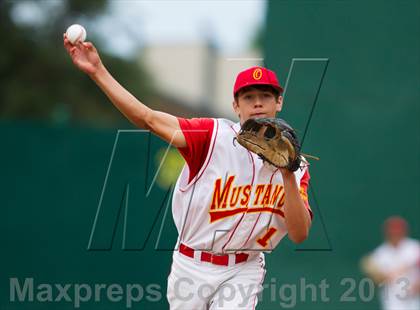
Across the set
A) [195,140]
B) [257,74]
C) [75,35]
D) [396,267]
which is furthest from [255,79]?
[396,267]

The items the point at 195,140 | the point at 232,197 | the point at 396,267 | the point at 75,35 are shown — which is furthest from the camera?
the point at 396,267

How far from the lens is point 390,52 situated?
7902mm

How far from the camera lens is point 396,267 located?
9.06m

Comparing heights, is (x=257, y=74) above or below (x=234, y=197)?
above

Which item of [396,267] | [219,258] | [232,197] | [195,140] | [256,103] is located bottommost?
[219,258]

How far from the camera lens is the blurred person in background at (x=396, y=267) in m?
8.39

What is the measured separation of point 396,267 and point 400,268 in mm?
80

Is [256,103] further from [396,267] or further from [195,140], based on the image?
[396,267]

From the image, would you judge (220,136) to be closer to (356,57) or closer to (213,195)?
(213,195)

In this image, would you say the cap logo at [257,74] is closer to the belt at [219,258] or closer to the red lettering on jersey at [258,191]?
the red lettering on jersey at [258,191]

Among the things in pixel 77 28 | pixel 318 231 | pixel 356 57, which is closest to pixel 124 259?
pixel 318 231

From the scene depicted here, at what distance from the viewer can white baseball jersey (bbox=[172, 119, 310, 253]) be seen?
181 inches

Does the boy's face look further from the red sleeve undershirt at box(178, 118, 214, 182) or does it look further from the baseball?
the baseball

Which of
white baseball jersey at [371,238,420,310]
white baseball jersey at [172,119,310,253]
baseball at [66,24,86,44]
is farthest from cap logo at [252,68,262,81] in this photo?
white baseball jersey at [371,238,420,310]
